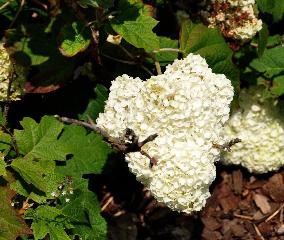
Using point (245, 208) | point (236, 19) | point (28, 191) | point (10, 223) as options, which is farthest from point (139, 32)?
point (245, 208)

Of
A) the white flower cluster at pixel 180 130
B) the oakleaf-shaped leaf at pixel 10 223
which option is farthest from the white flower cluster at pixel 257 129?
the oakleaf-shaped leaf at pixel 10 223

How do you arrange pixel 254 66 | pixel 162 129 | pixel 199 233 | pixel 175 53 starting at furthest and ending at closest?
1. pixel 199 233
2. pixel 254 66
3. pixel 175 53
4. pixel 162 129

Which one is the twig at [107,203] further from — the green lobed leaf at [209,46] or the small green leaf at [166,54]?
the green lobed leaf at [209,46]

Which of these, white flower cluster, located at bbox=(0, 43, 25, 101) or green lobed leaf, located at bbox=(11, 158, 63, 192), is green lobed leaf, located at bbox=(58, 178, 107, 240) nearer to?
green lobed leaf, located at bbox=(11, 158, 63, 192)

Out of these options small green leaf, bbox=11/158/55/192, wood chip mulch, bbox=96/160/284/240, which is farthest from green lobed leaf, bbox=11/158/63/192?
wood chip mulch, bbox=96/160/284/240

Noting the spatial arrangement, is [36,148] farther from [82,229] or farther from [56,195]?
[82,229]

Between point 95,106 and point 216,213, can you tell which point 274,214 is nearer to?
point 216,213

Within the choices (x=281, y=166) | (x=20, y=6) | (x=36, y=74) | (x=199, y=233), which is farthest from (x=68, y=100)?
(x=281, y=166)

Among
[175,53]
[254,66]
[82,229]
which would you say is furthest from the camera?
[254,66]
